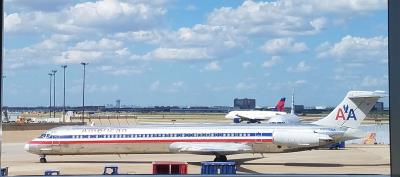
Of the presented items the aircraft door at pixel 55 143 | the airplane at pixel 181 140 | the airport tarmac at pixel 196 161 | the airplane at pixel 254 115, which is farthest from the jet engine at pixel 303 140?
the airplane at pixel 254 115

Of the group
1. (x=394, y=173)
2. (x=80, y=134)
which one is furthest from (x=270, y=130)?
(x=394, y=173)

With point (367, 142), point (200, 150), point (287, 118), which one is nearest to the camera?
point (200, 150)

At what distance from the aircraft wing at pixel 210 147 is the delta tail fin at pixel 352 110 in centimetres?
274

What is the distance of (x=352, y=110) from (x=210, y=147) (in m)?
3.82

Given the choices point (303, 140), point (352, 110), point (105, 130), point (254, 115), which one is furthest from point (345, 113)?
point (254, 115)

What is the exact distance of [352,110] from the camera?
13977 millimetres

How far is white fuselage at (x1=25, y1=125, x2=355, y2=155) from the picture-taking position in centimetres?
1223

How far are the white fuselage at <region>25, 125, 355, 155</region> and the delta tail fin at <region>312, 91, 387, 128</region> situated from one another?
1655 mm

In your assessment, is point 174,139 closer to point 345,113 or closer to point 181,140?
point 181,140

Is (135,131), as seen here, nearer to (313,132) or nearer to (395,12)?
(313,132)

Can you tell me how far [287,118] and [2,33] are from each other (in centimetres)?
2001

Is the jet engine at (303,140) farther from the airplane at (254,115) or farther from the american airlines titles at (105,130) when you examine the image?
the airplane at (254,115)

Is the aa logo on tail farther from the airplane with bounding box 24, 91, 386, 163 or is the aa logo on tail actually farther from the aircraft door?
the aircraft door

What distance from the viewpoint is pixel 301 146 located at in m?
12.5
